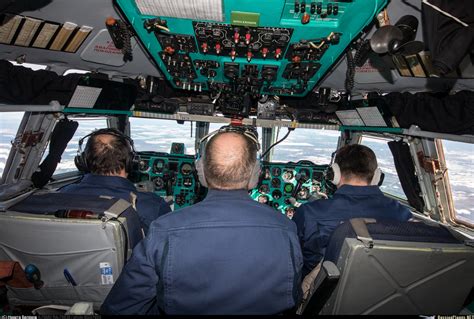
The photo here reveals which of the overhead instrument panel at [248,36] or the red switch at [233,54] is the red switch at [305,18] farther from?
the red switch at [233,54]

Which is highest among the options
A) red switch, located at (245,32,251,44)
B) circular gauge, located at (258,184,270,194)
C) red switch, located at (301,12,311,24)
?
red switch, located at (301,12,311,24)

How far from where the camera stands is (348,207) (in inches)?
72.1

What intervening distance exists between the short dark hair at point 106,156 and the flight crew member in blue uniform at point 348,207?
141cm

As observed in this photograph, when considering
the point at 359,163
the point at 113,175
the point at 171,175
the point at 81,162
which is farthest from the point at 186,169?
the point at 359,163

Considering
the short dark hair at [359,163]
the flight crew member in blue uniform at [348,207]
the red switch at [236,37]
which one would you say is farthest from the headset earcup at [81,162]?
the short dark hair at [359,163]

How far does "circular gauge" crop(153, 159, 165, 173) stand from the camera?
4.10 m

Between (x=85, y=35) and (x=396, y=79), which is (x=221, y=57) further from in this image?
(x=396, y=79)

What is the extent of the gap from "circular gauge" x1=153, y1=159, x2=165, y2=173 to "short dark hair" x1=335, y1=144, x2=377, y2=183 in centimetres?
287

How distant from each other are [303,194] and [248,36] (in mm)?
2775

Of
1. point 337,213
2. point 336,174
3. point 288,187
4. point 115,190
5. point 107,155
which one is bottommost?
point 288,187

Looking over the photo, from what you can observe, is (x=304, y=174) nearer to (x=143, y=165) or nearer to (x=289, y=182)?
(x=289, y=182)

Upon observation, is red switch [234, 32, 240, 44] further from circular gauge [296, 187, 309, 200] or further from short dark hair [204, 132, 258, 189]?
circular gauge [296, 187, 309, 200]

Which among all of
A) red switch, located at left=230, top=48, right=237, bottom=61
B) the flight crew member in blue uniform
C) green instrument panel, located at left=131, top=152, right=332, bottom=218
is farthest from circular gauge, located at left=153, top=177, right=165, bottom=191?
the flight crew member in blue uniform

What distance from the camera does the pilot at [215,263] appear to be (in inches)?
40.7
